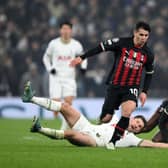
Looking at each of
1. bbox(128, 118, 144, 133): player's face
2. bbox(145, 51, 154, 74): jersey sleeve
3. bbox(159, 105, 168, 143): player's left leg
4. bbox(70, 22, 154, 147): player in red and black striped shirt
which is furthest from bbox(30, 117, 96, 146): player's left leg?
bbox(145, 51, 154, 74): jersey sleeve

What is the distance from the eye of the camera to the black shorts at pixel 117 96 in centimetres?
1175

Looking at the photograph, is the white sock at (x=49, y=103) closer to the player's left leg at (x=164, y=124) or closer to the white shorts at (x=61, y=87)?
the player's left leg at (x=164, y=124)

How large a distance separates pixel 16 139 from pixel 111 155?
339 centimetres

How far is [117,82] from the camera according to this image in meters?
12.1

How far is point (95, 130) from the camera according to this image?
1105 cm

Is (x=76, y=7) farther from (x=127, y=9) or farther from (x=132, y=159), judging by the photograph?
(x=132, y=159)

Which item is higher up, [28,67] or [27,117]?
[28,67]

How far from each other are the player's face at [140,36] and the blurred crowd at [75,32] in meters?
9.61

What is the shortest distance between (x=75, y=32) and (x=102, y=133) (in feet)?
41.0

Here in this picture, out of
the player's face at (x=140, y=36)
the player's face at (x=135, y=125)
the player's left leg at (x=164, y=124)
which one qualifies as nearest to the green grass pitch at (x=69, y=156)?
the player's face at (x=135, y=125)

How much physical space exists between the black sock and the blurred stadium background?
10221 millimetres

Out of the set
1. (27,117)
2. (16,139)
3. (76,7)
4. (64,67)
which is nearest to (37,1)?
(76,7)

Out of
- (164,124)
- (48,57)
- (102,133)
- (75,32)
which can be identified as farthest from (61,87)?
(75,32)

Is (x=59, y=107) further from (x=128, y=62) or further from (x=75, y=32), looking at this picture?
(x=75, y=32)
